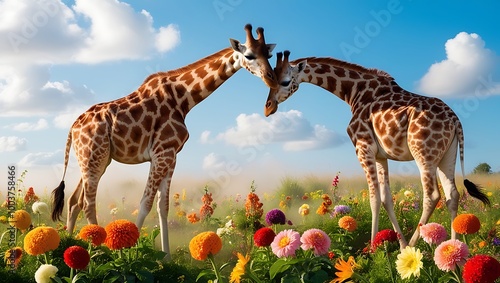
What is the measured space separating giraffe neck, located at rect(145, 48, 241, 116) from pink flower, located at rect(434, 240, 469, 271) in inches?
194

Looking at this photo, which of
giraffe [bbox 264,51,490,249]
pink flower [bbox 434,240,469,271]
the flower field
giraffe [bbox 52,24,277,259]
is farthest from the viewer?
giraffe [bbox 52,24,277,259]

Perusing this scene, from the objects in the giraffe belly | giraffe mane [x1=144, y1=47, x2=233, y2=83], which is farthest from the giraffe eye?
the giraffe belly

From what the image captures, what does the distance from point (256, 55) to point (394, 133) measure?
2304 millimetres

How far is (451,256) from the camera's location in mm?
4371

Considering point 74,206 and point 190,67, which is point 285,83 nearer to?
point 190,67

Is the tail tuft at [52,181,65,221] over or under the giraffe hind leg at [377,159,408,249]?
over

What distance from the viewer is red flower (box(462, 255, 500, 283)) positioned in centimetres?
390

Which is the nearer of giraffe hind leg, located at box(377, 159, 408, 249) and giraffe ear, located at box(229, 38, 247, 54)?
giraffe hind leg, located at box(377, 159, 408, 249)

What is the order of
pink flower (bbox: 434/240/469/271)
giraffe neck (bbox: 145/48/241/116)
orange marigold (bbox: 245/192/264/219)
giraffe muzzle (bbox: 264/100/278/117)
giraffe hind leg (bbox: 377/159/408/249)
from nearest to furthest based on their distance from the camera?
pink flower (bbox: 434/240/469/271), giraffe hind leg (bbox: 377/159/408/249), giraffe neck (bbox: 145/48/241/116), giraffe muzzle (bbox: 264/100/278/117), orange marigold (bbox: 245/192/264/219)

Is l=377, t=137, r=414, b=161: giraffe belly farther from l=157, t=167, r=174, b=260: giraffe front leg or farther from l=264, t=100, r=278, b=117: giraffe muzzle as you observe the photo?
l=157, t=167, r=174, b=260: giraffe front leg

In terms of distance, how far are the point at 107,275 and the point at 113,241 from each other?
1.54 ft

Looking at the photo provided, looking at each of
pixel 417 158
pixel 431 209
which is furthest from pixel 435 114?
pixel 431 209

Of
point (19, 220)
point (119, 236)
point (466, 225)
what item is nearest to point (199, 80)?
point (19, 220)

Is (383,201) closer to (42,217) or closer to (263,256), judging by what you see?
(263,256)
